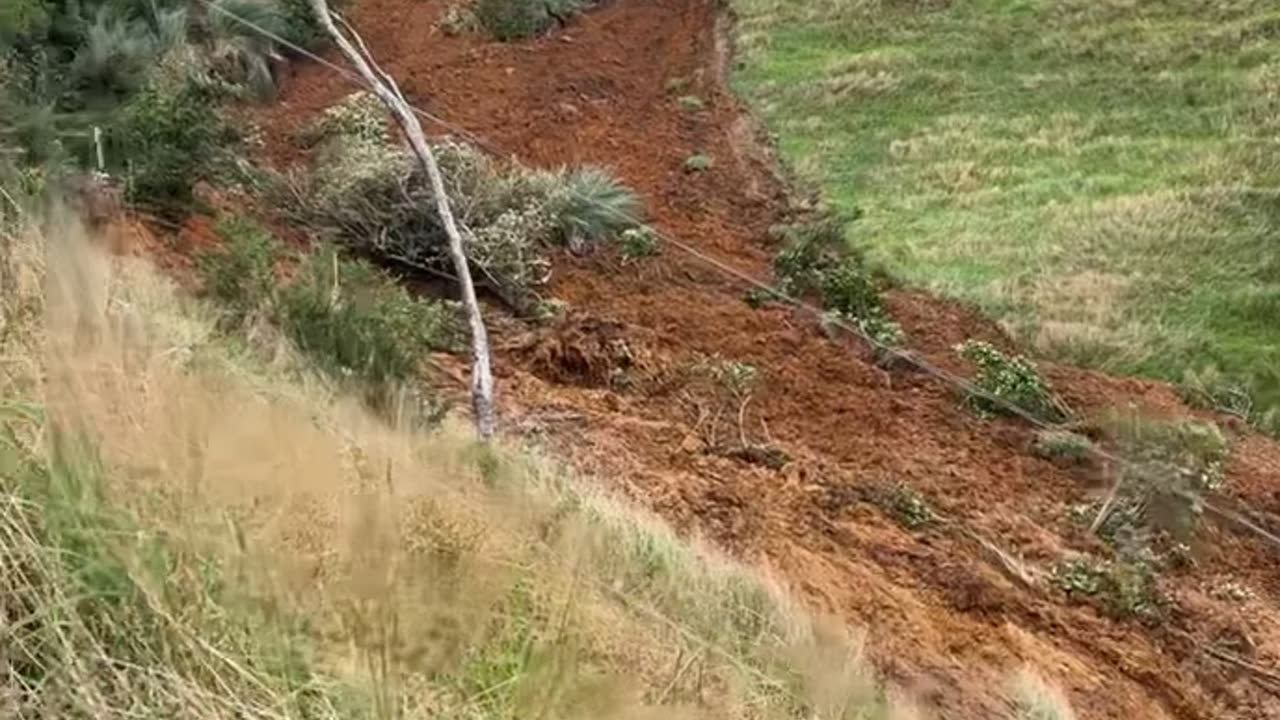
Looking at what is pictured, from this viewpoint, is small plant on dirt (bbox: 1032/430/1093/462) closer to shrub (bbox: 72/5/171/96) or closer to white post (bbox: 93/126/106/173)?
white post (bbox: 93/126/106/173)

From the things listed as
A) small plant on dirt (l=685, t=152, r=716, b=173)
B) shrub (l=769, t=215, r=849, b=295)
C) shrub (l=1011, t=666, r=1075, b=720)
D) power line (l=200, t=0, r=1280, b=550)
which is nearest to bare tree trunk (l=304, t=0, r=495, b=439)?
shrub (l=1011, t=666, r=1075, b=720)

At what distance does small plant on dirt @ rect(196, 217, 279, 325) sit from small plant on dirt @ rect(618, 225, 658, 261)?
4.61 metres

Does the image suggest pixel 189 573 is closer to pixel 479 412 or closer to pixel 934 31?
pixel 479 412

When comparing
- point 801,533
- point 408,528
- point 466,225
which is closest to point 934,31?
point 466,225

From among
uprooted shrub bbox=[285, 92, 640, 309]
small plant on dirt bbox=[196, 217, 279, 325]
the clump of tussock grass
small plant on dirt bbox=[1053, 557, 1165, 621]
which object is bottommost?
small plant on dirt bbox=[1053, 557, 1165, 621]

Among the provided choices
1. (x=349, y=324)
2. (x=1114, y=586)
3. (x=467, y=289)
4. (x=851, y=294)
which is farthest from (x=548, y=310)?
(x=1114, y=586)

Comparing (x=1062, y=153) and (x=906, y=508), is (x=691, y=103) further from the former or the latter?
(x=906, y=508)

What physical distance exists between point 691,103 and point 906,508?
8.95 metres

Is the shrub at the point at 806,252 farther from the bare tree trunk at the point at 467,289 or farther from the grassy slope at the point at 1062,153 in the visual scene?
the bare tree trunk at the point at 467,289

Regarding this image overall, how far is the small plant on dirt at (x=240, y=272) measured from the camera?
7.16 metres

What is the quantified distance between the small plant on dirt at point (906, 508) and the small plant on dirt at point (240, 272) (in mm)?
3161

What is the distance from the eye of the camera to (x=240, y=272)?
24.5 ft

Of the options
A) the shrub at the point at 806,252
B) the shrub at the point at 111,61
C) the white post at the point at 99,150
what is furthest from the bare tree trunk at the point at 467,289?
the shrub at the point at 806,252

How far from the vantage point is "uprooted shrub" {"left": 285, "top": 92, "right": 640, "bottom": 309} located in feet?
35.2
